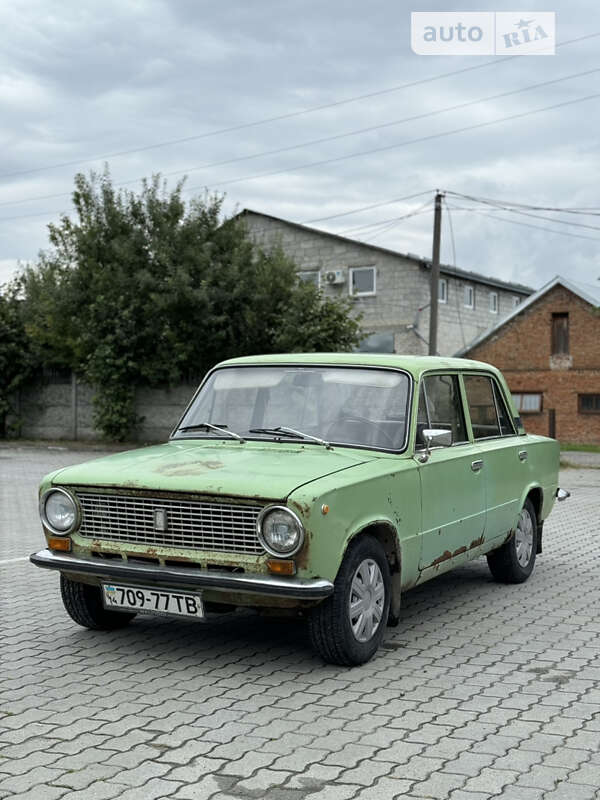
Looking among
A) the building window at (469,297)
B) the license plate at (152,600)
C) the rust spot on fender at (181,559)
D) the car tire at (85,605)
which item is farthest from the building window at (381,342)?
the rust spot on fender at (181,559)

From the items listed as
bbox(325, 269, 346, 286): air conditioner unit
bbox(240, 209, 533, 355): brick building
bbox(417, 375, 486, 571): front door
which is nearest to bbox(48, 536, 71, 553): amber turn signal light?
bbox(417, 375, 486, 571): front door

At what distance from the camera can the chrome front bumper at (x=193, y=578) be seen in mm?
5066

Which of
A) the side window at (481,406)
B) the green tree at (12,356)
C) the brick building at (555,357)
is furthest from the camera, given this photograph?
the brick building at (555,357)

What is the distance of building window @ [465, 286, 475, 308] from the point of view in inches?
1658

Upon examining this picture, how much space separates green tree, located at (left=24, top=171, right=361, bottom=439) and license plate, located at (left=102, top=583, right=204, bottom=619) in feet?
72.2

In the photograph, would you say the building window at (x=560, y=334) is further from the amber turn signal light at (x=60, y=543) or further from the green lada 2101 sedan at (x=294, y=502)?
the amber turn signal light at (x=60, y=543)

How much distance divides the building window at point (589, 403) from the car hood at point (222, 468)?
111 ft

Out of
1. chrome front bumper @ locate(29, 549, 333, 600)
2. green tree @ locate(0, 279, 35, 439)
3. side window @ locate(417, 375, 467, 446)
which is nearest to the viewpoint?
chrome front bumper @ locate(29, 549, 333, 600)

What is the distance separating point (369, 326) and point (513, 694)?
1333 inches

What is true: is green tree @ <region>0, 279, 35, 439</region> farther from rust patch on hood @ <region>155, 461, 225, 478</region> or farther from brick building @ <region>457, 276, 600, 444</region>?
rust patch on hood @ <region>155, 461, 225, 478</region>

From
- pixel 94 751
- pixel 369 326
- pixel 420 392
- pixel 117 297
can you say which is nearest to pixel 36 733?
pixel 94 751

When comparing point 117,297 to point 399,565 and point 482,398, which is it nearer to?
point 482,398

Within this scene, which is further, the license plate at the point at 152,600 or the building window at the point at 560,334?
the building window at the point at 560,334

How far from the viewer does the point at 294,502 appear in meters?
5.09
